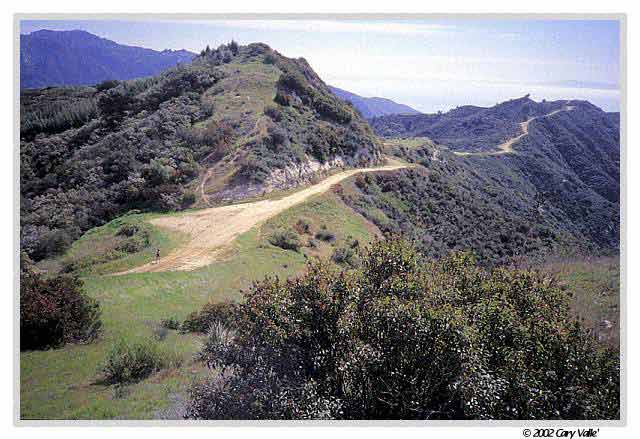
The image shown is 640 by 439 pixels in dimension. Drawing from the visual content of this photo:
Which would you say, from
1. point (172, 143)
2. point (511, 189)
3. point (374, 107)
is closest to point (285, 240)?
point (172, 143)

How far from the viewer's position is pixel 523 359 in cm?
732

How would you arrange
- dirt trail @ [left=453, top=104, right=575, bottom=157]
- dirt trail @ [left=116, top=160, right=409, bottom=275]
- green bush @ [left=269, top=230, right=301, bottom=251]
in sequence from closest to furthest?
dirt trail @ [left=116, top=160, right=409, bottom=275] < green bush @ [left=269, top=230, right=301, bottom=251] < dirt trail @ [left=453, top=104, right=575, bottom=157]

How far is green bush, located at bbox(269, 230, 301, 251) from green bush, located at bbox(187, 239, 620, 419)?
1206 centimetres

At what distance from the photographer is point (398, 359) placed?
7.42 meters

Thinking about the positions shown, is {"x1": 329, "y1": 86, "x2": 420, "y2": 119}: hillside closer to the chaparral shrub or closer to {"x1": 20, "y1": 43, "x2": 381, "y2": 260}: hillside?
{"x1": 20, "y1": 43, "x2": 381, "y2": 260}: hillside

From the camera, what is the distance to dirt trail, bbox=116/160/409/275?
676 inches

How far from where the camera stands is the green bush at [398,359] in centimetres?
716

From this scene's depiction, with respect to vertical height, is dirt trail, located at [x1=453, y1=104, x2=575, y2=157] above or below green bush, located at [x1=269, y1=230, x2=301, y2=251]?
above

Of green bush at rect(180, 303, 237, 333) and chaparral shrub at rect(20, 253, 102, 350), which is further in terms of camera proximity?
green bush at rect(180, 303, 237, 333)

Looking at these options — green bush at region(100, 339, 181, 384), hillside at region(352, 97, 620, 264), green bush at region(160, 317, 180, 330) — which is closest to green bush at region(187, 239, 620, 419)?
green bush at region(100, 339, 181, 384)

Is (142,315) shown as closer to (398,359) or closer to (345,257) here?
(398,359)

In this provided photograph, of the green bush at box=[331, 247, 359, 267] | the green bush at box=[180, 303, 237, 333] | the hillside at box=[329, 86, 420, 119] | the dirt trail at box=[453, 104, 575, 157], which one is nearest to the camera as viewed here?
the green bush at box=[180, 303, 237, 333]

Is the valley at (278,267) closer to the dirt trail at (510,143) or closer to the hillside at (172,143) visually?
the hillside at (172,143)

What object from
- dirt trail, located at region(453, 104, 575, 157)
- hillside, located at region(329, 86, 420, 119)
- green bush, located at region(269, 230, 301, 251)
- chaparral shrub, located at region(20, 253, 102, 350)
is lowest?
chaparral shrub, located at region(20, 253, 102, 350)
